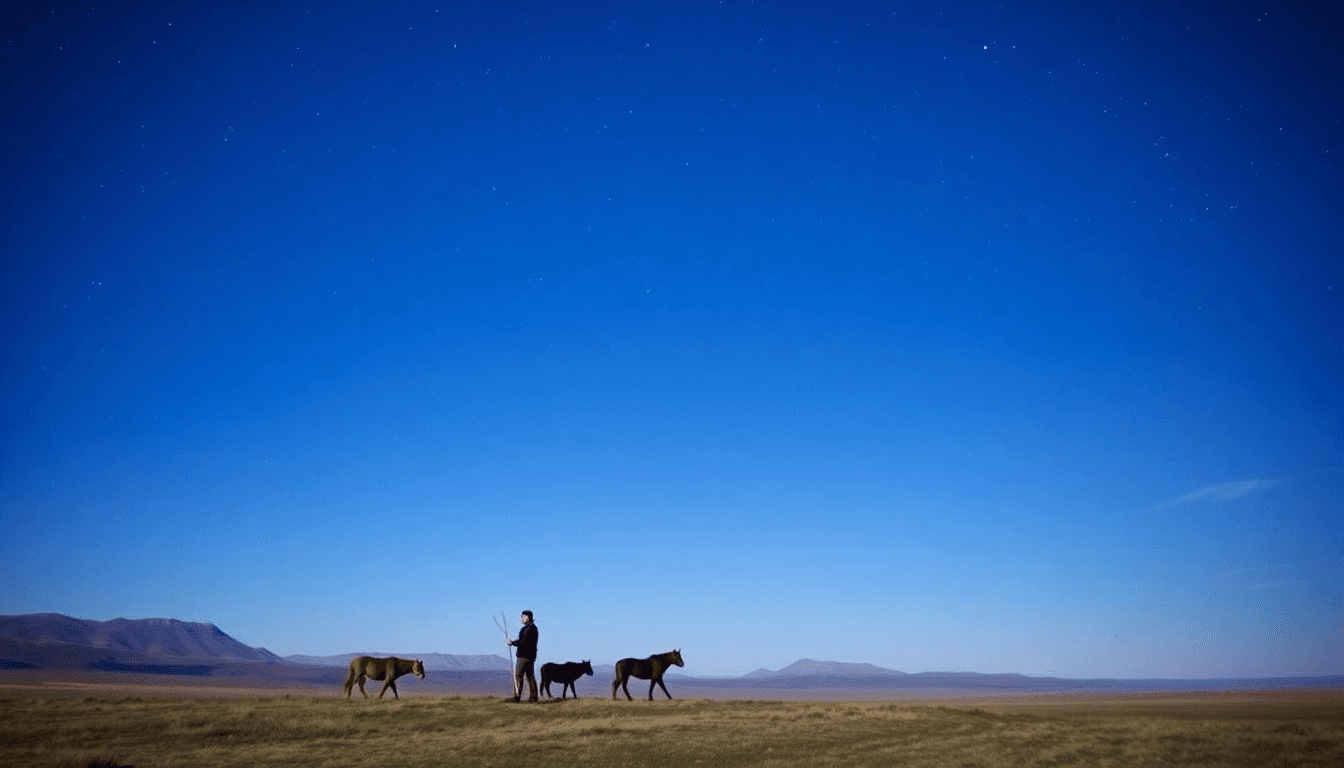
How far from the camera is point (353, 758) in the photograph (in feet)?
44.6

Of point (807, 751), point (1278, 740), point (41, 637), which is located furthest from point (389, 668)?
point (41, 637)

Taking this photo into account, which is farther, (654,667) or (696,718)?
(654,667)

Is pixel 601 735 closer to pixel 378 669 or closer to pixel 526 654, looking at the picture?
pixel 526 654

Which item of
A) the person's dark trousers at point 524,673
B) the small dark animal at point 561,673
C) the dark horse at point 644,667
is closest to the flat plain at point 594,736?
the person's dark trousers at point 524,673

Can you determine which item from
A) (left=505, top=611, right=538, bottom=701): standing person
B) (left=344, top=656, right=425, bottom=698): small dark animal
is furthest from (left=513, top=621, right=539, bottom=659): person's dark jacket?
(left=344, top=656, right=425, bottom=698): small dark animal

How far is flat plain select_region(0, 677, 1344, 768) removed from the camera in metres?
14.0

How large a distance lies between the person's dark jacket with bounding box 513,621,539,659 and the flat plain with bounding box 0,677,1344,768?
1.39 meters

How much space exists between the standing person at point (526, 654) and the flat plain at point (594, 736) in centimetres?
88

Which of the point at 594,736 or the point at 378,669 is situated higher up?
the point at 378,669

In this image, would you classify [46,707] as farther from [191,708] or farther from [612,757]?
[612,757]

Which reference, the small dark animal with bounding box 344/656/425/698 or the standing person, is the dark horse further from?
the small dark animal with bounding box 344/656/425/698

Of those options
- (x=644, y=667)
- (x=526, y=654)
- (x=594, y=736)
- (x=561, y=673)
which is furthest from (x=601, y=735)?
(x=644, y=667)

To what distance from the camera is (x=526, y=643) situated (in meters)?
22.1

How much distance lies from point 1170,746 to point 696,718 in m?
10.2
